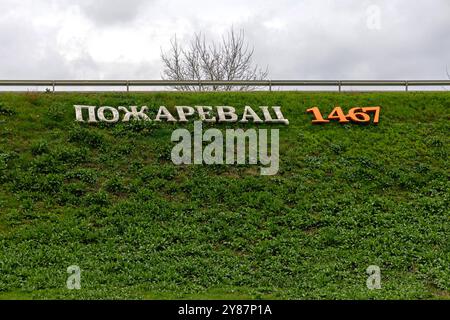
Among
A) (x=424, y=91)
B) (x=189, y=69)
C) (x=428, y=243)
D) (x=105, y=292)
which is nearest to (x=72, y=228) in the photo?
(x=105, y=292)

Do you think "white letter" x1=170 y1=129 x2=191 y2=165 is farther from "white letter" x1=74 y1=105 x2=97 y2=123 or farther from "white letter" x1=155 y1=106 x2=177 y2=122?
"white letter" x1=74 y1=105 x2=97 y2=123

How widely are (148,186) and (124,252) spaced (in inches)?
162

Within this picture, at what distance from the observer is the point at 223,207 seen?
17.9m

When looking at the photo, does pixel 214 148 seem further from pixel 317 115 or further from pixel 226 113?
pixel 317 115

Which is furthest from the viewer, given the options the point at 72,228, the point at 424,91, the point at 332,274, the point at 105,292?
the point at 424,91

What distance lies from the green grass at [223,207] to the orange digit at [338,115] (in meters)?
0.45

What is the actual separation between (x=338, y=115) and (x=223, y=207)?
839cm

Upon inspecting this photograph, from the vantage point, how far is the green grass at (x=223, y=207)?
13398 mm

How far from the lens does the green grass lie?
13398 mm

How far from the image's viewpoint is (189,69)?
41.6m

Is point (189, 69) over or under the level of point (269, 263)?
over

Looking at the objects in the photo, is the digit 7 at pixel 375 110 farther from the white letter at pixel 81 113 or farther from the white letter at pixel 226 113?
the white letter at pixel 81 113
